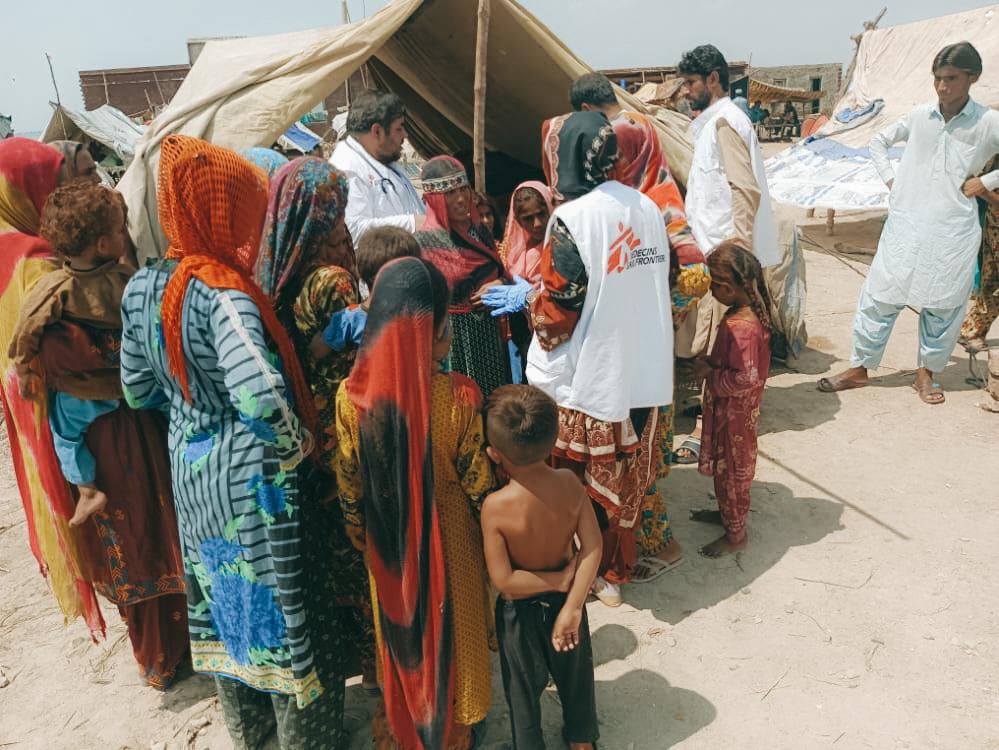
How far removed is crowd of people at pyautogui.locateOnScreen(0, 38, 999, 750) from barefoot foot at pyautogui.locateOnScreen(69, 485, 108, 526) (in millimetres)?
12

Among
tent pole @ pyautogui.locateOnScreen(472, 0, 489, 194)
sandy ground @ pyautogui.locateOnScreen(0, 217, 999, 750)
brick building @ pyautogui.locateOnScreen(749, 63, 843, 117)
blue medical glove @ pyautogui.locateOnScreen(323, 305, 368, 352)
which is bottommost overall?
sandy ground @ pyautogui.locateOnScreen(0, 217, 999, 750)

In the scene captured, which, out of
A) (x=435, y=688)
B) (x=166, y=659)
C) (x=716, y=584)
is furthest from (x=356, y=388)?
(x=716, y=584)

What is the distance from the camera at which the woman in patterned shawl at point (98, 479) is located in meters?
2.44

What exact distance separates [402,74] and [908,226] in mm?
3982

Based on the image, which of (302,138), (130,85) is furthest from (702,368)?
(130,85)

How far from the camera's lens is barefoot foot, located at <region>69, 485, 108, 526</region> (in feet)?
7.88

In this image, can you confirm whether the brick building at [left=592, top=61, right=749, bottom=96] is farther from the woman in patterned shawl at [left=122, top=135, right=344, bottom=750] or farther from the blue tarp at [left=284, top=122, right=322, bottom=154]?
the woman in patterned shawl at [left=122, top=135, right=344, bottom=750]

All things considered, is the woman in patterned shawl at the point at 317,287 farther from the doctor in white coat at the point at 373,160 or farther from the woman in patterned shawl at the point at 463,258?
the doctor in white coat at the point at 373,160

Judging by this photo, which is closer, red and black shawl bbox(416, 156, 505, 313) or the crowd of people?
the crowd of people

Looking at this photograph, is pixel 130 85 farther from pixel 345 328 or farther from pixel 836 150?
pixel 345 328

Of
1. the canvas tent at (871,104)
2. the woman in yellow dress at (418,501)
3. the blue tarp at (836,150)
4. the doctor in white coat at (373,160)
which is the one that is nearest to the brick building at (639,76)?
the canvas tent at (871,104)

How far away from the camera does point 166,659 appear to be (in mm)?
2793

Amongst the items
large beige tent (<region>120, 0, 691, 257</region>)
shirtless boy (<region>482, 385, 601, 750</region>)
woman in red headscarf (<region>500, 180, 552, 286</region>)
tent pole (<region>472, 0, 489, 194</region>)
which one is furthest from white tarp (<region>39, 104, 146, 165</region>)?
shirtless boy (<region>482, 385, 601, 750</region>)

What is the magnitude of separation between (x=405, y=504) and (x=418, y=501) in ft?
0.12
